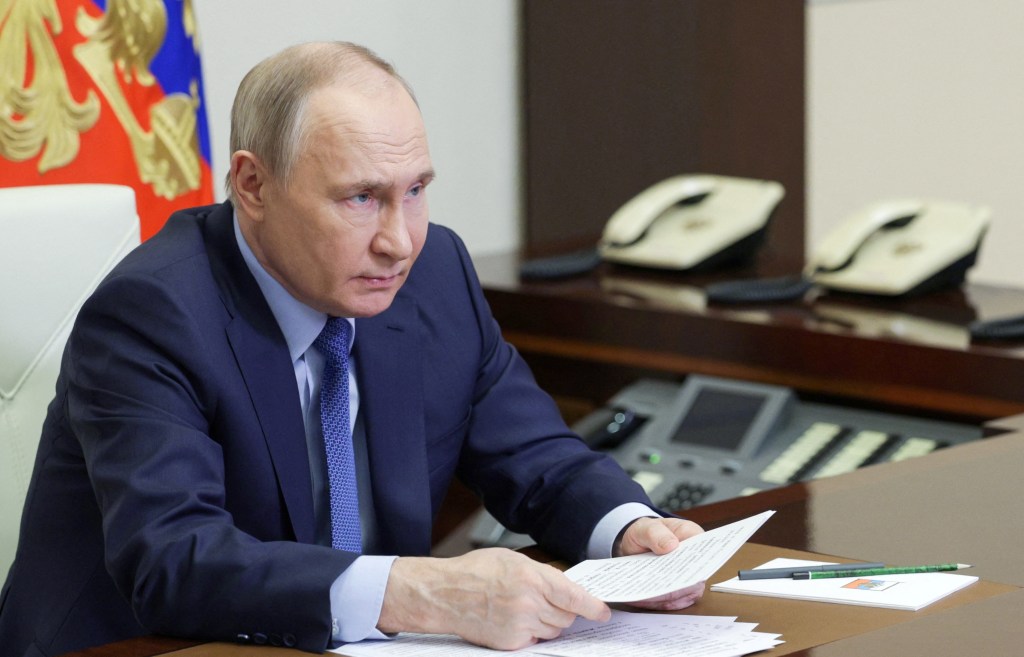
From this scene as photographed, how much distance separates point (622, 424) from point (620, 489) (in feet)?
4.02

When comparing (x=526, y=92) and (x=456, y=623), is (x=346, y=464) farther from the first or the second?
(x=526, y=92)

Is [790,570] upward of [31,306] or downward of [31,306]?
downward

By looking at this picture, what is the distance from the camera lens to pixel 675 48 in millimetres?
4078

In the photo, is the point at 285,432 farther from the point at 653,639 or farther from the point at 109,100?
the point at 109,100

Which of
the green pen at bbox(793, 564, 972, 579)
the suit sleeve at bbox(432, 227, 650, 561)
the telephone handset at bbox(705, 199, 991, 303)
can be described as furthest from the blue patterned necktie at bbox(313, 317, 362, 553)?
the telephone handset at bbox(705, 199, 991, 303)

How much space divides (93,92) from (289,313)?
1.34 meters

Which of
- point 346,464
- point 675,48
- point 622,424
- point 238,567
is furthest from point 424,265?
point 675,48

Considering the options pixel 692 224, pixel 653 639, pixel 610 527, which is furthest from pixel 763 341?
pixel 653 639

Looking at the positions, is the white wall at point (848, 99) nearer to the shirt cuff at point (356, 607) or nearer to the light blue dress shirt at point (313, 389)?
the light blue dress shirt at point (313, 389)

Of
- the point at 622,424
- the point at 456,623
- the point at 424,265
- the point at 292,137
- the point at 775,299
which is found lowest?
the point at 622,424

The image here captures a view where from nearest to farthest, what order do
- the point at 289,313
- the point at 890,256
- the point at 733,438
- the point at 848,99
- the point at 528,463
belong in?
the point at 289,313, the point at 528,463, the point at 733,438, the point at 890,256, the point at 848,99

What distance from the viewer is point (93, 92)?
9.53ft

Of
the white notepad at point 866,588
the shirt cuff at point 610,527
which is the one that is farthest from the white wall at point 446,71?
the white notepad at point 866,588

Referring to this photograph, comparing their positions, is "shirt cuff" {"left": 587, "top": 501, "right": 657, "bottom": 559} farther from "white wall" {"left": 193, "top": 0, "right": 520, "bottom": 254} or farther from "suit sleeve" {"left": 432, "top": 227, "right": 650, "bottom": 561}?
"white wall" {"left": 193, "top": 0, "right": 520, "bottom": 254}
